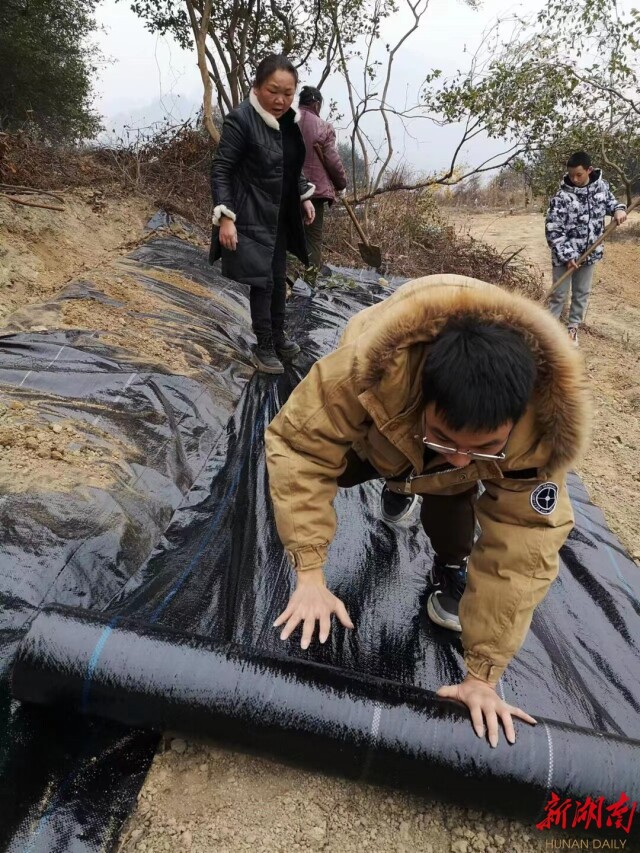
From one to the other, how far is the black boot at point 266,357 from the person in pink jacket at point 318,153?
40.1 inches

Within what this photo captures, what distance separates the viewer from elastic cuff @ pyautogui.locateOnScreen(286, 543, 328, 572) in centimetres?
130

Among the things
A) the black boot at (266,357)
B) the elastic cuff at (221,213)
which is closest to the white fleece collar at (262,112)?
the elastic cuff at (221,213)

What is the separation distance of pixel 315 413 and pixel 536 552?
557 mm

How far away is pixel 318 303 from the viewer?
4.10 meters

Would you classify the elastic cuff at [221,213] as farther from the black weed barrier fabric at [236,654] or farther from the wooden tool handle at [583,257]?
the wooden tool handle at [583,257]

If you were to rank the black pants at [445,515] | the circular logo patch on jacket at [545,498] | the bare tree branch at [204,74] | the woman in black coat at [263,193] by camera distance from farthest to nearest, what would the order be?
the bare tree branch at [204,74] < the woman in black coat at [263,193] < the black pants at [445,515] < the circular logo patch on jacket at [545,498]

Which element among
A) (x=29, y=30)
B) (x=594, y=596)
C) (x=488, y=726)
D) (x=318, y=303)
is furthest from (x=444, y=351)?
(x=29, y=30)

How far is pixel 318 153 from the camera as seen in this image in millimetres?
3912

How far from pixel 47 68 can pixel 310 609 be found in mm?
9742

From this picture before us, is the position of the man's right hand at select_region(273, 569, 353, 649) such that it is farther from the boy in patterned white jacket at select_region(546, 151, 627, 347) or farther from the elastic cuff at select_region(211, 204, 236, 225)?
the boy in patterned white jacket at select_region(546, 151, 627, 347)

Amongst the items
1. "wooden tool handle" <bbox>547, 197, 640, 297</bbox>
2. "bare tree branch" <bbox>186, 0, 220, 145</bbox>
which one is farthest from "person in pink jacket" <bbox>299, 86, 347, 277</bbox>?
"bare tree branch" <bbox>186, 0, 220, 145</bbox>

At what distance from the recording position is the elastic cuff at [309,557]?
130 centimetres

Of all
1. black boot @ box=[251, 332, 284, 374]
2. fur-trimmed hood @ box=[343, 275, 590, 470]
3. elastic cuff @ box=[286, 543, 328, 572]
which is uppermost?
fur-trimmed hood @ box=[343, 275, 590, 470]

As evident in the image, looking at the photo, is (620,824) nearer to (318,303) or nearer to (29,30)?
(318,303)
